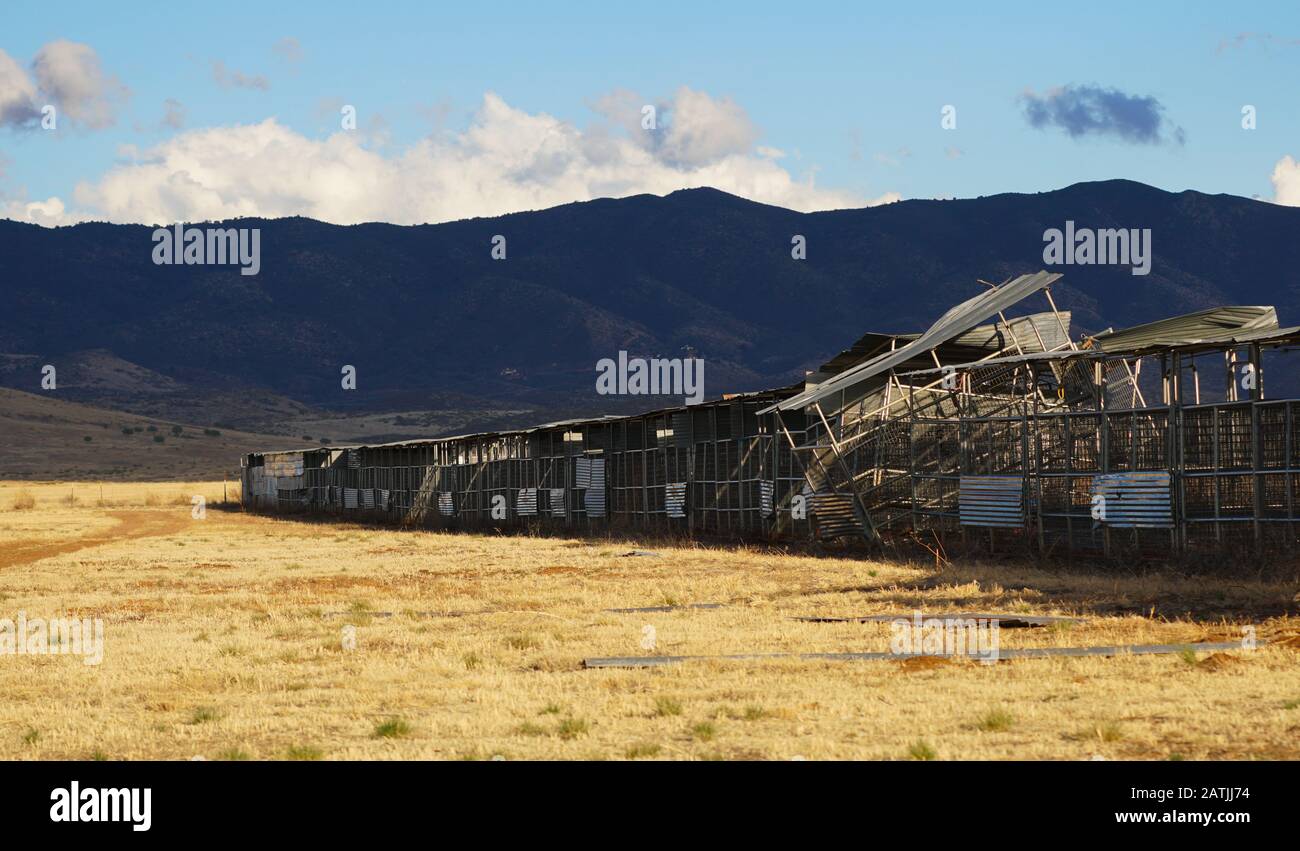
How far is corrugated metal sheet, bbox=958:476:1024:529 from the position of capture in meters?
28.9

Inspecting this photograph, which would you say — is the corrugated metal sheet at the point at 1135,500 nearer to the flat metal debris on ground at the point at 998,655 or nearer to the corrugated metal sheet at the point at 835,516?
the corrugated metal sheet at the point at 835,516

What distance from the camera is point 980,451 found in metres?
31.2

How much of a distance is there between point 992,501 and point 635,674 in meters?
15.6

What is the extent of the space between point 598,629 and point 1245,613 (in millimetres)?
8224

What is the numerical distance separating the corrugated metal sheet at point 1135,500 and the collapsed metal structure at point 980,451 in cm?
3

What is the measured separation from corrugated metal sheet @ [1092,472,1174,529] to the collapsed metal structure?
0.03m

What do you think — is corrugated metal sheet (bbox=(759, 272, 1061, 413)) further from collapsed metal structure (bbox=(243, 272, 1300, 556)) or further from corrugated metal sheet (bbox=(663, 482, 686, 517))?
corrugated metal sheet (bbox=(663, 482, 686, 517))

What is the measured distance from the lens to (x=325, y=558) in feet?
129
